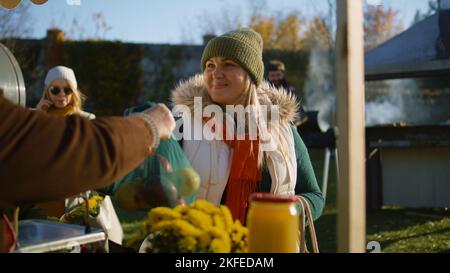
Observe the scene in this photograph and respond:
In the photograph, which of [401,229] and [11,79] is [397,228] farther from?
[11,79]

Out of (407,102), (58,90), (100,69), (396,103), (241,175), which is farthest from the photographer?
(396,103)

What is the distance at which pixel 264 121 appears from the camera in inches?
76.6

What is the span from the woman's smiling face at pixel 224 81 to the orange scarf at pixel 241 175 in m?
0.16

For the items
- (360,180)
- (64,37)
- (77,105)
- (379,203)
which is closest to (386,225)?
(379,203)

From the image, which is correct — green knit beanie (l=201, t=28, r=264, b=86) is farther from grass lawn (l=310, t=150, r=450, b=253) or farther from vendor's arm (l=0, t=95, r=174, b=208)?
grass lawn (l=310, t=150, r=450, b=253)

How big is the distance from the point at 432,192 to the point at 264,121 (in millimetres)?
4447

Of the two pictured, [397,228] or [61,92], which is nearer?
[61,92]

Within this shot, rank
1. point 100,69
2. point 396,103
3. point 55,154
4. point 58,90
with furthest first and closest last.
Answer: point 396,103
point 100,69
point 58,90
point 55,154

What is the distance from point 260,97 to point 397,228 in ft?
11.2

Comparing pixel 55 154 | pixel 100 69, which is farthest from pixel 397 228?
pixel 100 69

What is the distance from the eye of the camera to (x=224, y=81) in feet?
6.40

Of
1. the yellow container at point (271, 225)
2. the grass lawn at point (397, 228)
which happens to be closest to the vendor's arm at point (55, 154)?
the yellow container at point (271, 225)
